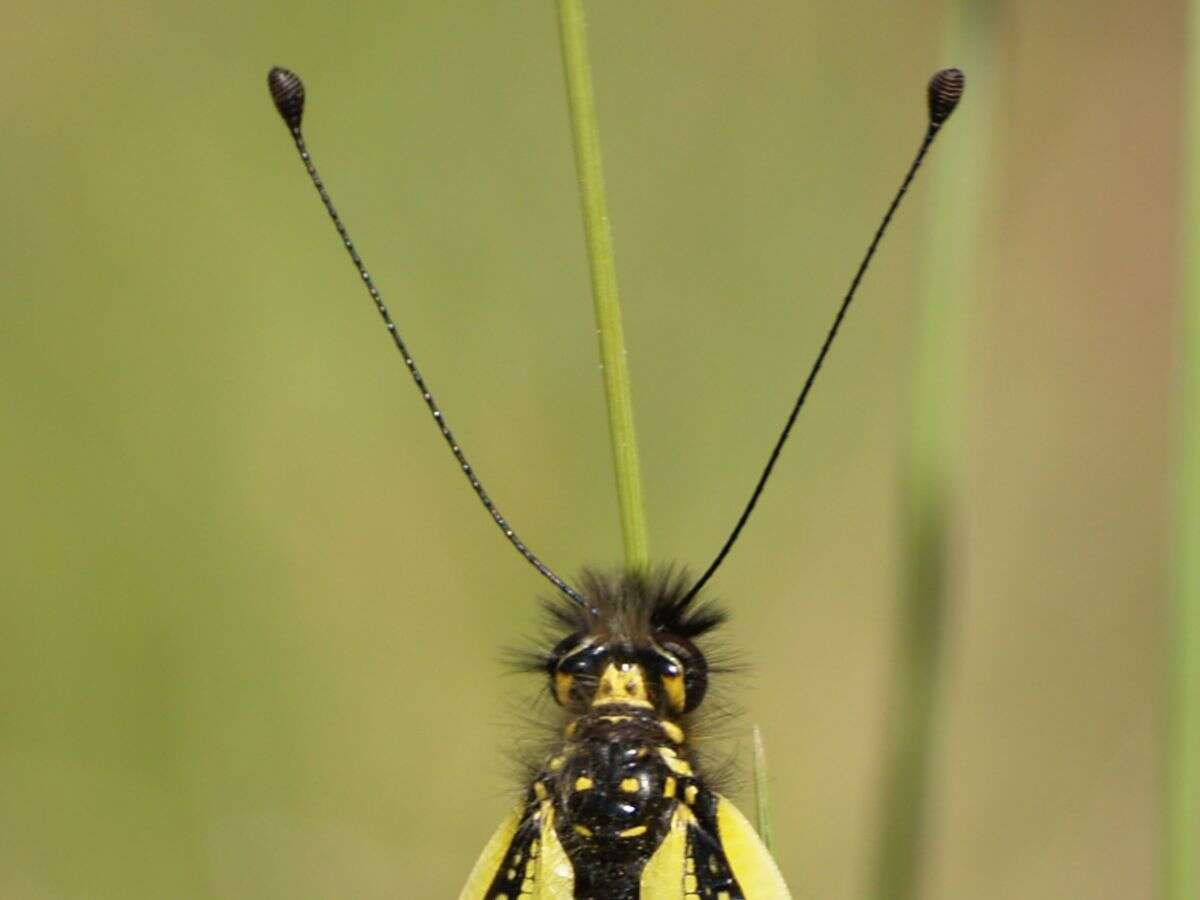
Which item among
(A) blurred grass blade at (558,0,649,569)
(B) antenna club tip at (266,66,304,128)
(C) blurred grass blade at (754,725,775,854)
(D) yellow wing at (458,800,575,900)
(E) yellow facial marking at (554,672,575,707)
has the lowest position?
(D) yellow wing at (458,800,575,900)

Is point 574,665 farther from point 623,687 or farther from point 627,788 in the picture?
point 627,788

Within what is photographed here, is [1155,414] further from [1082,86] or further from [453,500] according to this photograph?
[453,500]

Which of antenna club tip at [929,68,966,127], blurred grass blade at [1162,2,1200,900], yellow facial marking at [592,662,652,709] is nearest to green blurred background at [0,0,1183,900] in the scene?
yellow facial marking at [592,662,652,709]

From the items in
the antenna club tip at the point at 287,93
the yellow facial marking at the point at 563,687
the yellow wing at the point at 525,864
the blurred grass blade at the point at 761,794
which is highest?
the antenna club tip at the point at 287,93

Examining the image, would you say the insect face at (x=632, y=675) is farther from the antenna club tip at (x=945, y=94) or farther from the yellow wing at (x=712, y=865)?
the antenna club tip at (x=945, y=94)

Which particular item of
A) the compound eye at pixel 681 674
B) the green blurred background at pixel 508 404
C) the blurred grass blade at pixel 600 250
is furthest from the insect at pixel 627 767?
the green blurred background at pixel 508 404

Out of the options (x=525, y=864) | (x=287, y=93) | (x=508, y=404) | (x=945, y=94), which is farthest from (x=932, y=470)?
(x=508, y=404)

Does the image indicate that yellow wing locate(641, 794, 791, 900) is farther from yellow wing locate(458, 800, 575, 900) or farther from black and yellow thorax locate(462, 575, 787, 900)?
yellow wing locate(458, 800, 575, 900)

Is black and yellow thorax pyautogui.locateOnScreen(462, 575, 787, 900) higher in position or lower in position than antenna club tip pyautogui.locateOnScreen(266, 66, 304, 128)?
lower
